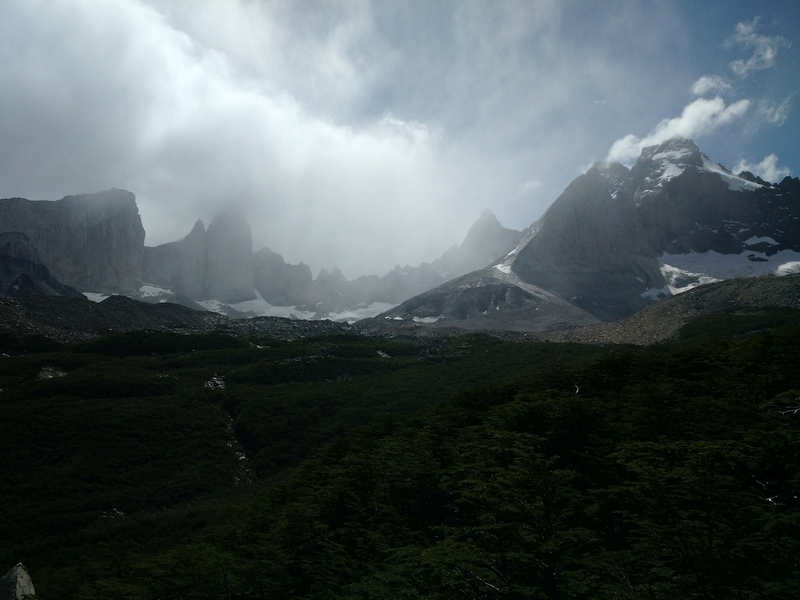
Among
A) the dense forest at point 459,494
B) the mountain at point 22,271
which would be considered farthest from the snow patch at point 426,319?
the dense forest at point 459,494

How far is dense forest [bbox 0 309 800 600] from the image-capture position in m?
10.3

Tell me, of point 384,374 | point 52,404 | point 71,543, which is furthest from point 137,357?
point 71,543

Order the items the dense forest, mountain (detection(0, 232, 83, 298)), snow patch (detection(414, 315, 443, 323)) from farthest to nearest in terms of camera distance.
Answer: snow patch (detection(414, 315, 443, 323)), mountain (detection(0, 232, 83, 298)), the dense forest

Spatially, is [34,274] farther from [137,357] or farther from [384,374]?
[384,374]

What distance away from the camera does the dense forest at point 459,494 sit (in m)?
10.3

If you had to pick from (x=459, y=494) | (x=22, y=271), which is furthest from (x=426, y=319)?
(x=459, y=494)

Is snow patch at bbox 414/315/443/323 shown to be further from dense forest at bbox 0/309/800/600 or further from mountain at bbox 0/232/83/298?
dense forest at bbox 0/309/800/600

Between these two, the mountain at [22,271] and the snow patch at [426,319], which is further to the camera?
the snow patch at [426,319]

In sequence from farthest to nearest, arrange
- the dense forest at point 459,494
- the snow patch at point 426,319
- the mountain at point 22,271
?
the snow patch at point 426,319, the mountain at point 22,271, the dense forest at point 459,494

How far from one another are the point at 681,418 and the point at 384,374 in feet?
175

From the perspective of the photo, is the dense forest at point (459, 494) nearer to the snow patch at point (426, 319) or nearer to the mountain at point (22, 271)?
the mountain at point (22, 271)

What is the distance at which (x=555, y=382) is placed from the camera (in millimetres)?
25125

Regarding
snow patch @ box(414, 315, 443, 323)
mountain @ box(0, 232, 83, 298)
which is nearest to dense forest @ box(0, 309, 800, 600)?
mountain @ box(0, 232, 83, 298)

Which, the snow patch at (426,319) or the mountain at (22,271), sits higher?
the mountain at (22,271)
